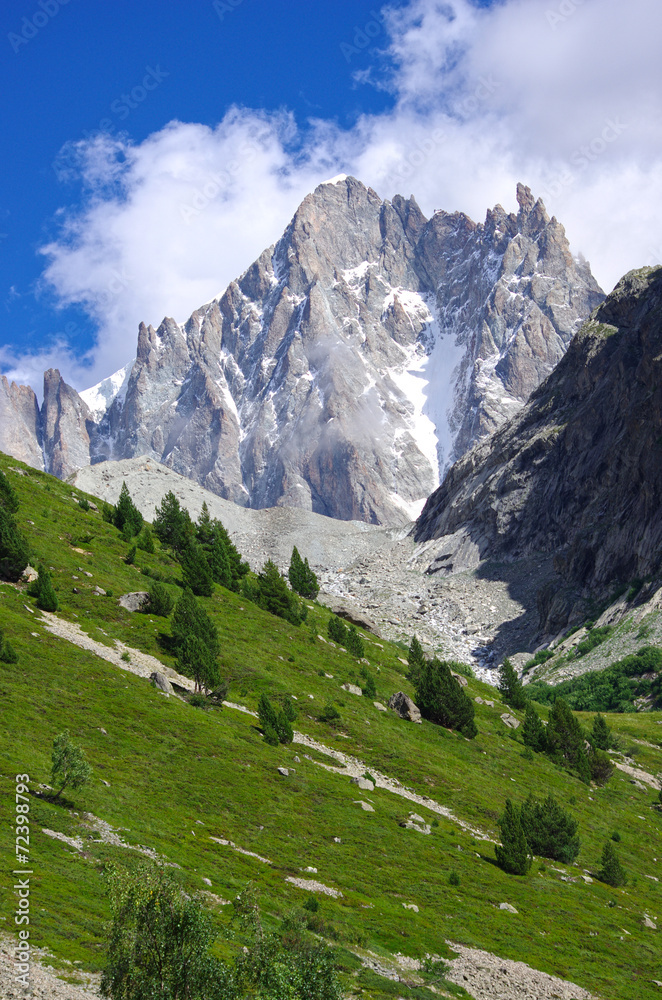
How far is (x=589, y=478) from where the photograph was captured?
533ft

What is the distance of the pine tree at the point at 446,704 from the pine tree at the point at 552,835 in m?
15.9

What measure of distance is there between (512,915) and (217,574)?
44708mm

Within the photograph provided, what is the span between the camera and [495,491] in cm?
19112

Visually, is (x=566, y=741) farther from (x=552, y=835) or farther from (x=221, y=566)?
(x=221, y=566)

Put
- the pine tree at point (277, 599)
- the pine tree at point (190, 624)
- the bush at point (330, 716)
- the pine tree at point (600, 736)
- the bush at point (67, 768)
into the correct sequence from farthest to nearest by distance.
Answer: the pine tree at point (277, 599), the pine tree at point (600, 736), the bush at point (330, 716), the pine tree at point (190, 624), the bush at point (67, 768)

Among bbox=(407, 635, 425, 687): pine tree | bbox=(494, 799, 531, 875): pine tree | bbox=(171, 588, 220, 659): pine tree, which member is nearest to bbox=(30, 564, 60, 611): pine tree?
bbox=(171, 588, 220, 659): pine tree

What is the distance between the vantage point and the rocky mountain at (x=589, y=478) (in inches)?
5384

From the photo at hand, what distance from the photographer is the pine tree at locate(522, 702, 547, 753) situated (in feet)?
204

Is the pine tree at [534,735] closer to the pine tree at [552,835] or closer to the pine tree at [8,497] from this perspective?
the pine tree at [552,835]

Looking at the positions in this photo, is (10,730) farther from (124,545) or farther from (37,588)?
(124,545)

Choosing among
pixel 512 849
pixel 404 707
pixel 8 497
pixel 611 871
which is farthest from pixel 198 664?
pixel 611 871

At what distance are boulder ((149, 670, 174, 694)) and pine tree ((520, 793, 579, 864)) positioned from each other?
20974mm

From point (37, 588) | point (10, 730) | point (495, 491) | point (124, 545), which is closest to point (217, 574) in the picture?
point (124, 545)

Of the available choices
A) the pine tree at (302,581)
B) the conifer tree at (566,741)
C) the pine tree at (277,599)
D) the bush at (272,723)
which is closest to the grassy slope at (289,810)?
the bush at (272,723)
